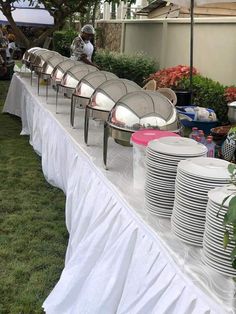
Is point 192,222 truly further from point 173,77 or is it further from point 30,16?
point 30,16

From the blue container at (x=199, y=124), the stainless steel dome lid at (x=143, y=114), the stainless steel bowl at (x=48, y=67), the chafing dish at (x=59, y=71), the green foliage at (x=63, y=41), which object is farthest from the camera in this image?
the green foliage at (x=63, y=41)

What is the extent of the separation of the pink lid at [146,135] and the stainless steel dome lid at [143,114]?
0.22 ft

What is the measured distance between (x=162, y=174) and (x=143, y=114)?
0.47m

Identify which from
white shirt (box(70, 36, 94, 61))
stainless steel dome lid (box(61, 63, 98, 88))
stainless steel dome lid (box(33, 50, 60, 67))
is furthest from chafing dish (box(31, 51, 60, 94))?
stainless steel dome lid (box(61, 63, 98, 88))

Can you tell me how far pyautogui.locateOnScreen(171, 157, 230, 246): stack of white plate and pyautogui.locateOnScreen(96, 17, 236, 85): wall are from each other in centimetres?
378

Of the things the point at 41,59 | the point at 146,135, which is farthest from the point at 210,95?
the point at 146,135

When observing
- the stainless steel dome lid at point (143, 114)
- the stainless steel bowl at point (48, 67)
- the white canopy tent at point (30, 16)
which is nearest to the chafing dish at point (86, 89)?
the stainless steel dome lid at point (143, 114)

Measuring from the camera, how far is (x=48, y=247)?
2.38m

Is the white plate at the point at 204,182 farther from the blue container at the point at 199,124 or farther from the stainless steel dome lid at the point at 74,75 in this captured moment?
the stainless steel dome lid at the point at 74,75

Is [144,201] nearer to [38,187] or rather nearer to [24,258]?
[24,258]

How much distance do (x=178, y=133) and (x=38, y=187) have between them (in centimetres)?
170

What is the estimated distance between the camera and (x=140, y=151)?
1.56 m

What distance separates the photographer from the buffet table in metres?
1.06

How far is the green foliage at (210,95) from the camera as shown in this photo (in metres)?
4.32
